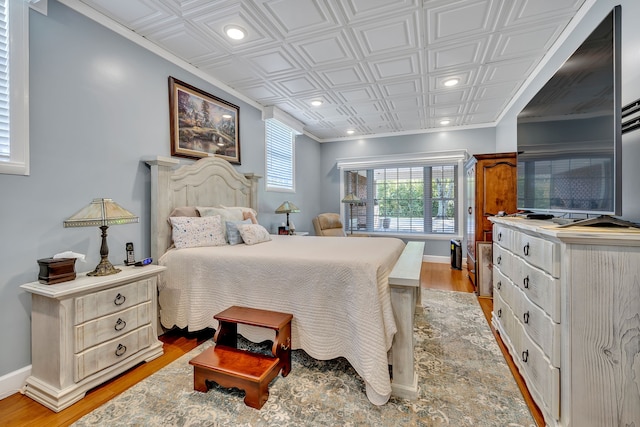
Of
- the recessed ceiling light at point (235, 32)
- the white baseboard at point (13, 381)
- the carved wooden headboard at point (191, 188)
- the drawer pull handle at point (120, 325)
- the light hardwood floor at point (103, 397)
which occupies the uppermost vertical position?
the recessed ceiling light at point (235, 32)

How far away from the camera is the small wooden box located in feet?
5.50

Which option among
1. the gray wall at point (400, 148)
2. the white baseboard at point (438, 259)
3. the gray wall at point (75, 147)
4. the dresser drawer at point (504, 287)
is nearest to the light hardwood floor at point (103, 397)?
the gray wall at point (75, 147)

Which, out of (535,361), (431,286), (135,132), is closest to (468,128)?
(431,286)

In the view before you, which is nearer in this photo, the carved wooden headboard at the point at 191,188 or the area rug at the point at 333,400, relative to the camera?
the area rug at the point at 333,400

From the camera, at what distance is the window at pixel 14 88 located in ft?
5.61

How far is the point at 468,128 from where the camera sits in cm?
522

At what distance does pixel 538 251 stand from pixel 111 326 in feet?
8.66

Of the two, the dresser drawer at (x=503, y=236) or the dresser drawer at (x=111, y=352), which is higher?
the dresser drawer at (x=503, y=236)

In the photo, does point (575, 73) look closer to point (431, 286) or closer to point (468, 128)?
point (431, 286)

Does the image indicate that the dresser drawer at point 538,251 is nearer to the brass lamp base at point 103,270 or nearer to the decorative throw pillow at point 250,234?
the decorative throw pillow at point 250,234

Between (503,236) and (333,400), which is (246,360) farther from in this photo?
(503,236)

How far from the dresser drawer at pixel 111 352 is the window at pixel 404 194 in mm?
4323

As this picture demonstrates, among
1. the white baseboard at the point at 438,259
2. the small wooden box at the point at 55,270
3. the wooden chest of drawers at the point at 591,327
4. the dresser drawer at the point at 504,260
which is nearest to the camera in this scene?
the wooden chest of drawers at the point at 591,327

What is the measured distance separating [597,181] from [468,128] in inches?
168
